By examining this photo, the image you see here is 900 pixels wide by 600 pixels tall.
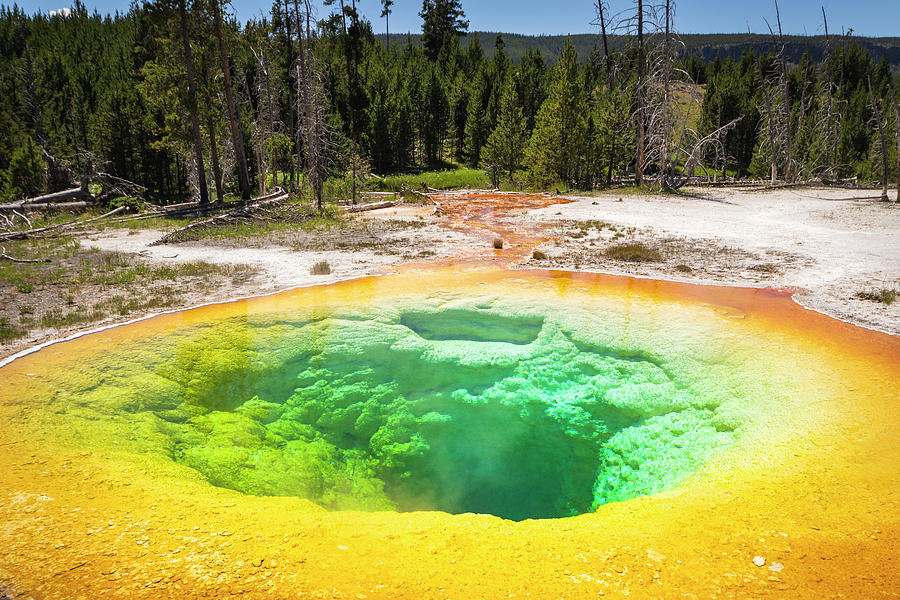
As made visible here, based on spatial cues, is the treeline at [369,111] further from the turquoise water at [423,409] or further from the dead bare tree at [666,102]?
the turquoise water at [423,409]

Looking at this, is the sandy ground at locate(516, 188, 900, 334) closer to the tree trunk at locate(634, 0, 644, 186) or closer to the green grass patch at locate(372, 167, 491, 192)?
the tree trunk at locate(634, 0, 644, 186)

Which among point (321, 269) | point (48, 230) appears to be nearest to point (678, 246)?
point (321, 269)

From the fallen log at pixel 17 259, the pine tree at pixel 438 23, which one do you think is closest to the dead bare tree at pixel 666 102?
the fallen log at pixel 17 259

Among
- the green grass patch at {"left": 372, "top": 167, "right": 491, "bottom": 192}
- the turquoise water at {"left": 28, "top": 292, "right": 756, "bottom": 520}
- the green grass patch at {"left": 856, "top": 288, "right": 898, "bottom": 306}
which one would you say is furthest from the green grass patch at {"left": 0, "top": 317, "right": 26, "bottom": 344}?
the green grass patch at {"left": 372, "top": 167, "right": 491, "bottom": 192}

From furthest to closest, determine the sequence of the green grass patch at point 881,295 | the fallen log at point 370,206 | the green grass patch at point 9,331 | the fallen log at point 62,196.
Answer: the fallen log at point 370,206 < the fallen log at point 62,196 < the green grass patch at point 881,295 < the green grass patch at point 9,331

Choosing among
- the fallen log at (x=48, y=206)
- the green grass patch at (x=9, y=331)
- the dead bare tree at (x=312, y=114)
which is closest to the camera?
the green grass patch at (x=9, y=331)

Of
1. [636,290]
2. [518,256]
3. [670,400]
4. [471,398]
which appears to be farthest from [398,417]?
[518,256]
